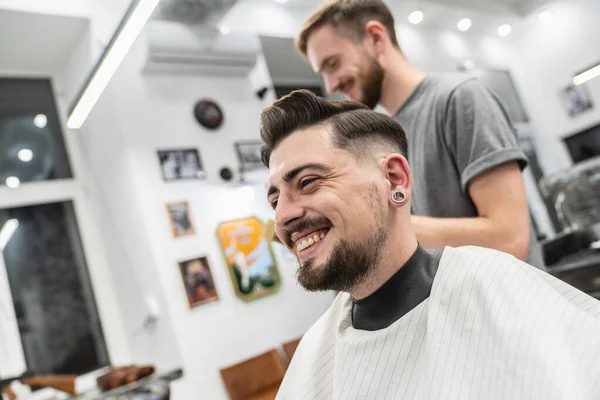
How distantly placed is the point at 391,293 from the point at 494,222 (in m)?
0.44

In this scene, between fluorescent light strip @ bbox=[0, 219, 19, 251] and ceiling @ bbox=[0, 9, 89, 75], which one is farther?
fluorescent light strip @ bbox=[0, 219, 19, 251]

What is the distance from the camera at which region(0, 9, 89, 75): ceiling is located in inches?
149

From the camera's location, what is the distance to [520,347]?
2.55ft

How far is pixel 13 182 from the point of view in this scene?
4.04 m

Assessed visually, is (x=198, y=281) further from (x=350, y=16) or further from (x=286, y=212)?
(x=286, y=212)

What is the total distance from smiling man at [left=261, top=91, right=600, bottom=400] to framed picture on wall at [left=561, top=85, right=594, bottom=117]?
318 inches

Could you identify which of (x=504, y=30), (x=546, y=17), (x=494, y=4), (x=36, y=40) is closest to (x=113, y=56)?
(x=36, y=40)

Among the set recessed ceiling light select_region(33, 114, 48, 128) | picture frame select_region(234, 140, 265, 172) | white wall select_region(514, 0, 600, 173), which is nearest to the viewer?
picture frame select_region(234, 140, 265, 172)

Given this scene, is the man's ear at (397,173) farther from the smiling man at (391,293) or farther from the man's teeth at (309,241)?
the man's teeth at (309,241)

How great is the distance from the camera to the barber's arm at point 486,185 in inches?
50.1

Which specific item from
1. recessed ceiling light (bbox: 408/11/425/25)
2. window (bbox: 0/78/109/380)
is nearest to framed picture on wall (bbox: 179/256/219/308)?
window (bbox: 0/78/109/380)

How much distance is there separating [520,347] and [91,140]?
167 inches

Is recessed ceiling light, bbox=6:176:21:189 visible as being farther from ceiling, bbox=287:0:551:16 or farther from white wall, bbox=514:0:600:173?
white wall, bbox=514:0:600:173

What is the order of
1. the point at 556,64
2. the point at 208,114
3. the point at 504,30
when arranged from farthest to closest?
the point at 504,30, the point at 556,64, the point at 208,114
